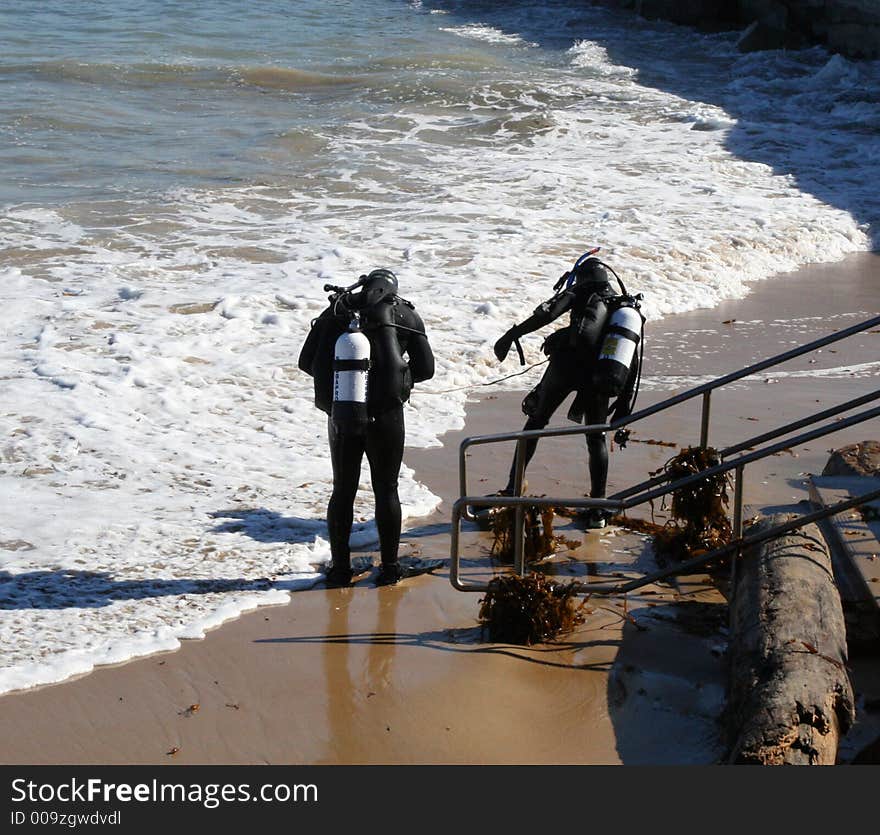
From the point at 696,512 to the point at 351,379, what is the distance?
198 cm

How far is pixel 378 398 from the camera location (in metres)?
5.91

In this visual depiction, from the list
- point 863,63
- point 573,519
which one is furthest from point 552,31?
point 573,519

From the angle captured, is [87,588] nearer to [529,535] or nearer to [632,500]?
[529,535]

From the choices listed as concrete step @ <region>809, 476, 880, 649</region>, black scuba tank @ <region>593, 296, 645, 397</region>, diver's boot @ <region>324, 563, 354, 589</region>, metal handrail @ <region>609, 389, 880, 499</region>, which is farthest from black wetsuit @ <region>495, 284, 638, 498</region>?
diver's boot @ <region>324, 563, 354, 589</region>

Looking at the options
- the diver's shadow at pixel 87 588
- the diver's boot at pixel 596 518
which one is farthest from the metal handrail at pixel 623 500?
the diver's shadow at pixel 87 588

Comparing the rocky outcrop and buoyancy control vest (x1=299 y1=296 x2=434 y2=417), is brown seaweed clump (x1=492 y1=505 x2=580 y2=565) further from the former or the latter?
the rocky outcrop

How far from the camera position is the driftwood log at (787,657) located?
4.06m

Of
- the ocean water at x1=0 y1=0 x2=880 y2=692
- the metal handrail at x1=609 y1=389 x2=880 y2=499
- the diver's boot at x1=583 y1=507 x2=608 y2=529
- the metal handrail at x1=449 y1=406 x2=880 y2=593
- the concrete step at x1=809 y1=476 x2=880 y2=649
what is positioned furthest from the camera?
the diver's boot at x1=583 y1=507 x2=608 y2=529

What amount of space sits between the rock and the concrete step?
0.22 meters

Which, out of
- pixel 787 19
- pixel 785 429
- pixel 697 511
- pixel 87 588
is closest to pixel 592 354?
pixel 697 511

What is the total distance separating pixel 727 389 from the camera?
367 inches

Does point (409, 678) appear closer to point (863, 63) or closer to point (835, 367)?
point (835, 367)

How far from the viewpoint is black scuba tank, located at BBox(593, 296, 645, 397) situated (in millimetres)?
6602
